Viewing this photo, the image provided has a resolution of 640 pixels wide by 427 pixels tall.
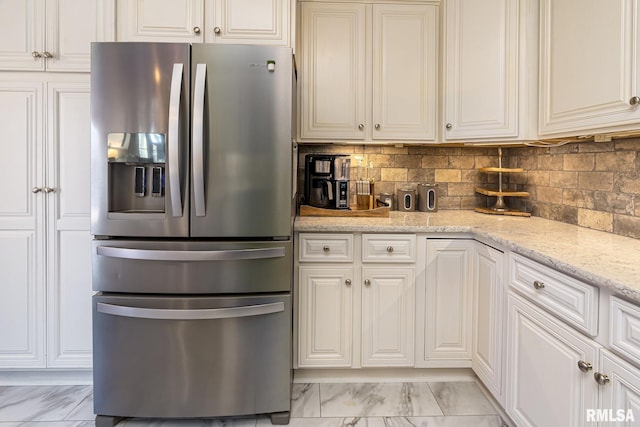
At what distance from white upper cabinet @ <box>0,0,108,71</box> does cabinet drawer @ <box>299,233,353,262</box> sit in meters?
1.47

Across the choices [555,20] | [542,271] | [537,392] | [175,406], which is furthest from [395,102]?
[175,406]

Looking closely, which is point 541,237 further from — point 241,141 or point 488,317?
point 241,141

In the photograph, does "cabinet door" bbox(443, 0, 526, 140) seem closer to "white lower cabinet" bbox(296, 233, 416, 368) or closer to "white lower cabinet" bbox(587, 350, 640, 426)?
"white lower cabinet" bbox(296, 233, 416, 368)

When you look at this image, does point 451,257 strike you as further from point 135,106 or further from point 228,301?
point 135,106

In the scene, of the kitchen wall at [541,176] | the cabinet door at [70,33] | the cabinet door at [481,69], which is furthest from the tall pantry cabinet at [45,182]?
the cabinet door at [481,69]

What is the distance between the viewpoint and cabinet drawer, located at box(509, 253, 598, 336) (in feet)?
4.13

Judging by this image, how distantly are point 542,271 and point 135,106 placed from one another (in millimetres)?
1764

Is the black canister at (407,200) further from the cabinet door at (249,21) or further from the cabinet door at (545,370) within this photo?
the cabinet door at (249,21)

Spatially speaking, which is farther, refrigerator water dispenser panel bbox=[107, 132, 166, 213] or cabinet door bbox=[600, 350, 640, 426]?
refrigerator water dispenser panel bbox=[107, 132, 166, 213]

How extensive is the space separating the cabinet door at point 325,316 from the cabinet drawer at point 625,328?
48.9 inches

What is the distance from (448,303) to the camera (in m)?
2.26

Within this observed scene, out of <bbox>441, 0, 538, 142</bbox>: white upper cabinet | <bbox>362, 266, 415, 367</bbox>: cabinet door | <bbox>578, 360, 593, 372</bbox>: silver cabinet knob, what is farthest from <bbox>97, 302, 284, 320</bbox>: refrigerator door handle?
<bbox>441, 0, 538, 142</bbox>: white upper cabinet

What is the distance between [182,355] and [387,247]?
3.69ft

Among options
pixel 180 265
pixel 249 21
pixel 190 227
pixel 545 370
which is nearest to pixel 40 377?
pixel 180 265
